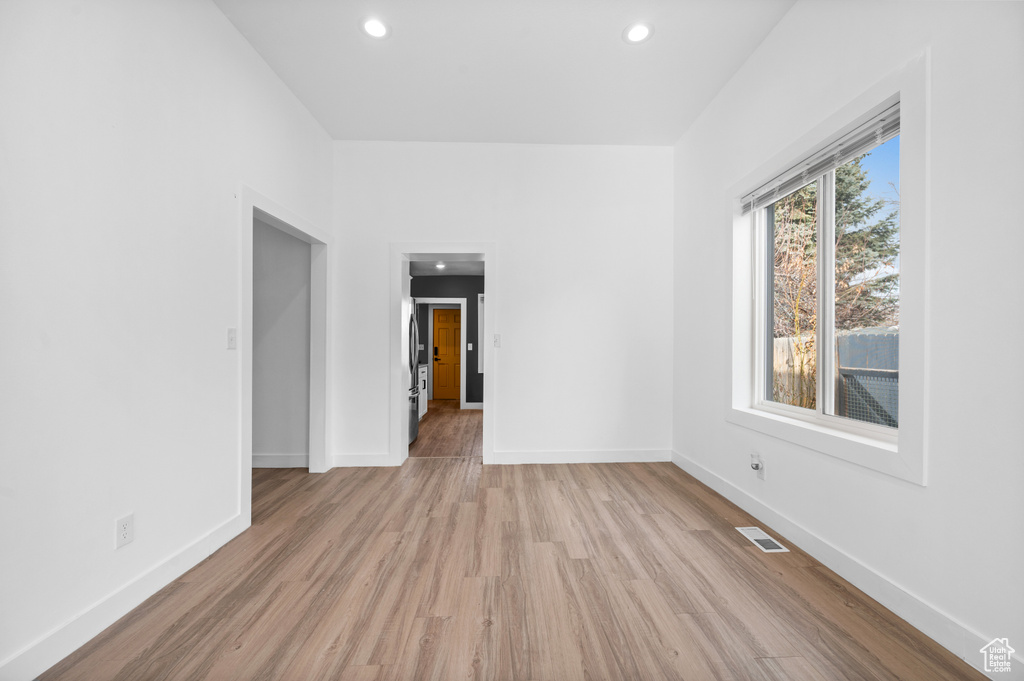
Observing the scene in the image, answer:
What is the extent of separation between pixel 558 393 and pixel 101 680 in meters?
3.08

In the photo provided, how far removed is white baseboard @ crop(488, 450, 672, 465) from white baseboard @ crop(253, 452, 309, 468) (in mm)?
1661

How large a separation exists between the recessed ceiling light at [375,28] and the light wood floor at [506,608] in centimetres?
281

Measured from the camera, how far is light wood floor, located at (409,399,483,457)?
4395mm

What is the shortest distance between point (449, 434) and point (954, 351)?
467 centimetres

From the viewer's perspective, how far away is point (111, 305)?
1.62 m

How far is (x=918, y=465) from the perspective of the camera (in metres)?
1.56

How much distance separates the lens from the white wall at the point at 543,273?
3766 millimetres

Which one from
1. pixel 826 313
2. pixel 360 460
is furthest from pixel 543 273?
pixel 360 460

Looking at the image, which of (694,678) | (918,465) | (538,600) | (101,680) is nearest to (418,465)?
(538,600)

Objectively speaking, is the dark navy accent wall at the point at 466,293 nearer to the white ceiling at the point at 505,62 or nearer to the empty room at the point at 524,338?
the empty room at the point at 524,338

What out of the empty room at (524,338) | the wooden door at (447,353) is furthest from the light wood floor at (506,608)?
the wooden door at (447,353)

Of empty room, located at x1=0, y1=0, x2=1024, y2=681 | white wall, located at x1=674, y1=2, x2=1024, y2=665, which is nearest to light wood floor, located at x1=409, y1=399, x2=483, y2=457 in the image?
empty room, located at x1=0, y1=0, x2=1024, y2=681

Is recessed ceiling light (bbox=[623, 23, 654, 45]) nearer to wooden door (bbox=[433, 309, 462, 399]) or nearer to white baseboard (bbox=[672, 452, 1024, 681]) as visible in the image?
→ white baseboard (bbox=[672, 452, 1024, 681])

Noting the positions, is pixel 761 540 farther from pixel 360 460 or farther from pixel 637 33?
pixel 360 460
